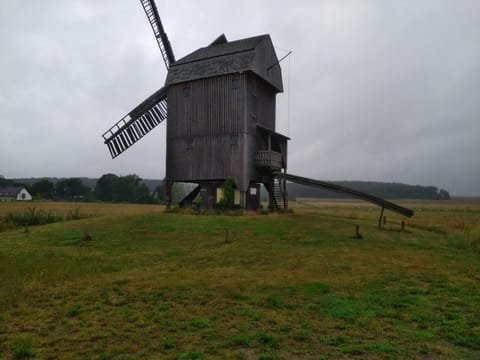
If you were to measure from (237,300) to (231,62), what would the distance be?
21.1m

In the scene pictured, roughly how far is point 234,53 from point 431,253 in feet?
65.0

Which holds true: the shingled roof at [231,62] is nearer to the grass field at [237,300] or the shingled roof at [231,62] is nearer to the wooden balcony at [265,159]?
the wooden balcony at [265,159]

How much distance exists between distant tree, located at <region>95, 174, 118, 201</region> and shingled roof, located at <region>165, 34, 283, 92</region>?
7851cm

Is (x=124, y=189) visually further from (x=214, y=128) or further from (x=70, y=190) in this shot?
(x=214, y=128)

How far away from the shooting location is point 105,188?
320 ft

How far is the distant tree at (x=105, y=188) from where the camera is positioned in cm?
9694

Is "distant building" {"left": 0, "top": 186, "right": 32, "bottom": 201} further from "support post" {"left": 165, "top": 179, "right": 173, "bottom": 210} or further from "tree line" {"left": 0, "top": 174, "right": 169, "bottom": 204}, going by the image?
"support post" {"left": 165, "top": 179, "right": 173, "bottom": 210}

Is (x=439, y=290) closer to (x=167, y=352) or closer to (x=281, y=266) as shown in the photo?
(x=281, y=266)

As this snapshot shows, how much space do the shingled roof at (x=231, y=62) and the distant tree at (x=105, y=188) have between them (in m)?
78.5

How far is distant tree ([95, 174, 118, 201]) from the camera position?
9694 centimetres

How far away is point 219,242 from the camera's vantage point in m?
14.7

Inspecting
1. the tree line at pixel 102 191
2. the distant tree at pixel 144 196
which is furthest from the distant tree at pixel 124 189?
the distant tree at pixel 144 196

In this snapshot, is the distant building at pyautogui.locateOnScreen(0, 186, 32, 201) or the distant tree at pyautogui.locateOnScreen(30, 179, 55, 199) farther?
the distant tree at pyautogui.locateOnScreen(30, 179, 55, 199)

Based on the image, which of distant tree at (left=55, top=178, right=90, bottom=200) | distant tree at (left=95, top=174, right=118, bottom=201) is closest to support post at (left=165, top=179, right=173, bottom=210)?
distant tree at (left=95, top=174, right=118, bottom=201)
